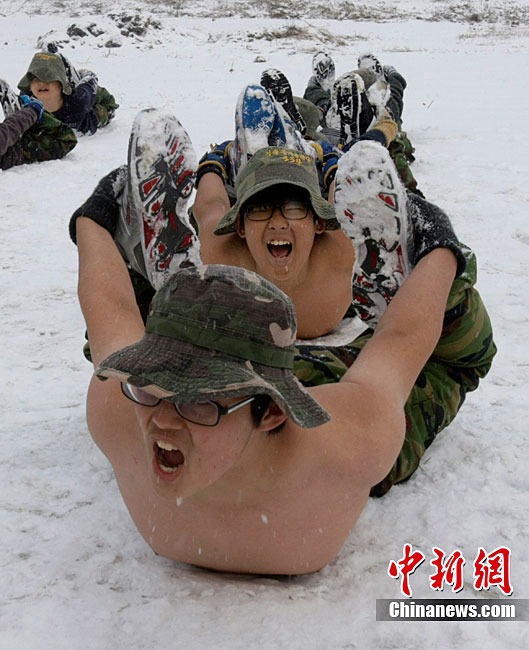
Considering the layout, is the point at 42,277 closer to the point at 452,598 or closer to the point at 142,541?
the point at 142,541

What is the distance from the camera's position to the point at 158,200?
92.1 inches

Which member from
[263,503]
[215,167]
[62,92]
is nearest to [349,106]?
[215,167]

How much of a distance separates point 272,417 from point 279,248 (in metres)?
1.57

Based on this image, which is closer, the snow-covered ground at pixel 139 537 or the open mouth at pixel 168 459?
the open mouth at pixel 168 459

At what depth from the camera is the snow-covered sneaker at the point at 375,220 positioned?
7.43ft

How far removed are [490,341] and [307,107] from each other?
159 inches

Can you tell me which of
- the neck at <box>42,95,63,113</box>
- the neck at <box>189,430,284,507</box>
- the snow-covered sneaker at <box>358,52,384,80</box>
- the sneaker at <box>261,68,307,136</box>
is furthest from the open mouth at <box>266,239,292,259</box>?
the snow-covered sneaker at <box>358,52,384,80</box>

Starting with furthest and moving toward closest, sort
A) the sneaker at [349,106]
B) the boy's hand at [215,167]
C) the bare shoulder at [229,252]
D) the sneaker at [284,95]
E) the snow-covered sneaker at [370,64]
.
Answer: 1. the snow-covered sneaker at [370,64]
2. the sneaker at [349,106]
3. the sneaker at [284,95]
4. the boy's hand at [215,167]
5. the bare shoulder at [229,252]

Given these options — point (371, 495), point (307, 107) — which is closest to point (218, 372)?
point (371, 495)

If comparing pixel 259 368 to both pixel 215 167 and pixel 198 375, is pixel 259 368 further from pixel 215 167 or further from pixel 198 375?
pixel 215 167

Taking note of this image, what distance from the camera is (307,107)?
5895 millimetres

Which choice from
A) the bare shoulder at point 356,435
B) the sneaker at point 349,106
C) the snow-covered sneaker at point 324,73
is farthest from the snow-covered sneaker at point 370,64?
the bare shoulder at point 356,435

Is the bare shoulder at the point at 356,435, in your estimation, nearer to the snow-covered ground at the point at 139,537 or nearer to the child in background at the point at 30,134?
the snow-covered ground at the point at 139,537

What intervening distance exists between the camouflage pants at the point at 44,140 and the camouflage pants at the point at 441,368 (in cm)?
503
